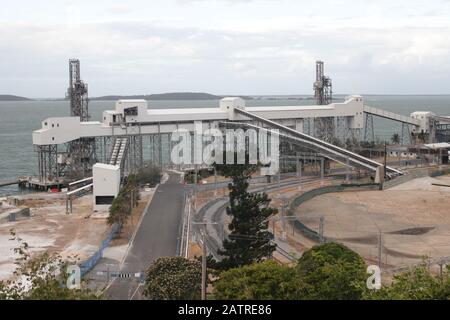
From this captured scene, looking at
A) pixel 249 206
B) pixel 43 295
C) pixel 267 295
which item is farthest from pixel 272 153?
pixel 43 295

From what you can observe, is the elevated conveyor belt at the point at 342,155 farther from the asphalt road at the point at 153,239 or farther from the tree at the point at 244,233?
the tree at the point at 244,233

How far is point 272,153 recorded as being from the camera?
59.7 meters

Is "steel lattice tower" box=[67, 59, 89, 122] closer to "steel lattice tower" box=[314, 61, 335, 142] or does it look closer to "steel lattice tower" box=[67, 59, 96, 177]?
"steel lattice tower" box=[67, 59, 96, 177]

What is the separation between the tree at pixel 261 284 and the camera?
733 inches

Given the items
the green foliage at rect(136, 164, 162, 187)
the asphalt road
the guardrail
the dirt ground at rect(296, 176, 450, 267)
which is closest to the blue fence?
the asphalt road

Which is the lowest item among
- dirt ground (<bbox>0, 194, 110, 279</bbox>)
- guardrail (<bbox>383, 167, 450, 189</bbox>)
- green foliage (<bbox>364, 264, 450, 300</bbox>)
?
dirt ground (<bbox>0, 194, 110, 279</bbox>)

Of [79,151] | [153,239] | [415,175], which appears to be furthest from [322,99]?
[153,239]

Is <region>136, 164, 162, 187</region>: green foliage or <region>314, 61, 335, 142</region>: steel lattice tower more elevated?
<region>314, 61, 335, 142</region>: steel lattice tower

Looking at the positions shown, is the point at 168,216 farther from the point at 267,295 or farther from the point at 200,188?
the point at 267,295

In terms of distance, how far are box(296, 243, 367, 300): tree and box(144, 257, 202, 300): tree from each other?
3.87 m

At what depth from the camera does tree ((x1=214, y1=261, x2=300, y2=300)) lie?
18.6m

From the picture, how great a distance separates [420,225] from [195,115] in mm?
28998

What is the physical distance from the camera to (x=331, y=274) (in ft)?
66.8

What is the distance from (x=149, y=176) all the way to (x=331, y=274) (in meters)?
37.1
